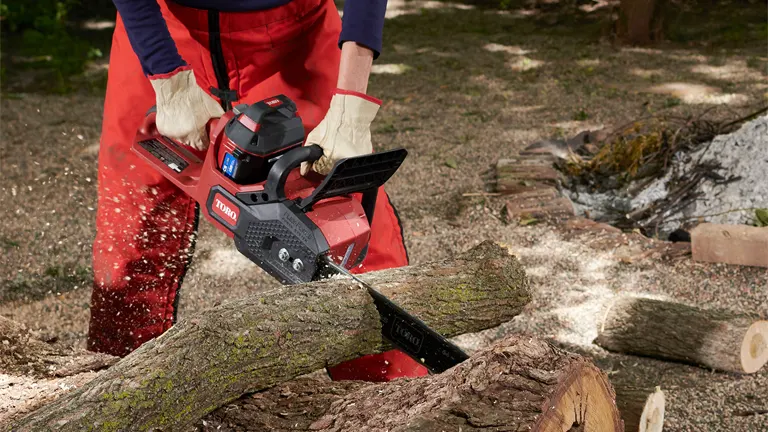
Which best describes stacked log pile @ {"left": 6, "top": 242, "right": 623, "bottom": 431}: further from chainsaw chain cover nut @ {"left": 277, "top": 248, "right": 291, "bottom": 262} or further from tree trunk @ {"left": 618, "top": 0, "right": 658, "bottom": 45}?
tree trunk @ {"left": 618, "top": 0, "right": 658, "bottom": 45}

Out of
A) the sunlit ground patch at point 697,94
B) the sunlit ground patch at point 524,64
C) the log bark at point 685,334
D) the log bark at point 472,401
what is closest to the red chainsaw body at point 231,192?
the log bark at point 472,401

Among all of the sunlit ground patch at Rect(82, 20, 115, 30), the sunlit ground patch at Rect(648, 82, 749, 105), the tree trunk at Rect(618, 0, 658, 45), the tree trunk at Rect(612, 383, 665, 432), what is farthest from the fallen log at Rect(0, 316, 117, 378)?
the sunlit ground patch at Rect(82, 20, 115, 30)

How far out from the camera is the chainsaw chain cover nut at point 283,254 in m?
2.05

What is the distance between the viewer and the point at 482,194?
4.25 metres

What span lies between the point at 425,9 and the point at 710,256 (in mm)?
5906

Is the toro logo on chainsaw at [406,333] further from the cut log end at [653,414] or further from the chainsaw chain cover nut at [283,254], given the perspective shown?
the cut log end at [653,414]

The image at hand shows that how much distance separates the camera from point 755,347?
274 centimetres

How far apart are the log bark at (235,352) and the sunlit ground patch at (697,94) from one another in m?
3.90

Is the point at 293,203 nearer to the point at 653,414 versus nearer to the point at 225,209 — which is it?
the point at 225,209

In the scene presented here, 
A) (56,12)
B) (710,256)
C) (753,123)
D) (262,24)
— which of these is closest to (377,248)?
(262,24)

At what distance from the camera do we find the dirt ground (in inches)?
129

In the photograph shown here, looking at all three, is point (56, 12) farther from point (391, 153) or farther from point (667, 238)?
point (391, 153)

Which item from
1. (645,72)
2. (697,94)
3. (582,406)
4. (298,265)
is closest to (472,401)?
(582,406)

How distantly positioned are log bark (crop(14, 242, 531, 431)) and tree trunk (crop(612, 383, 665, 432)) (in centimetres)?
52
